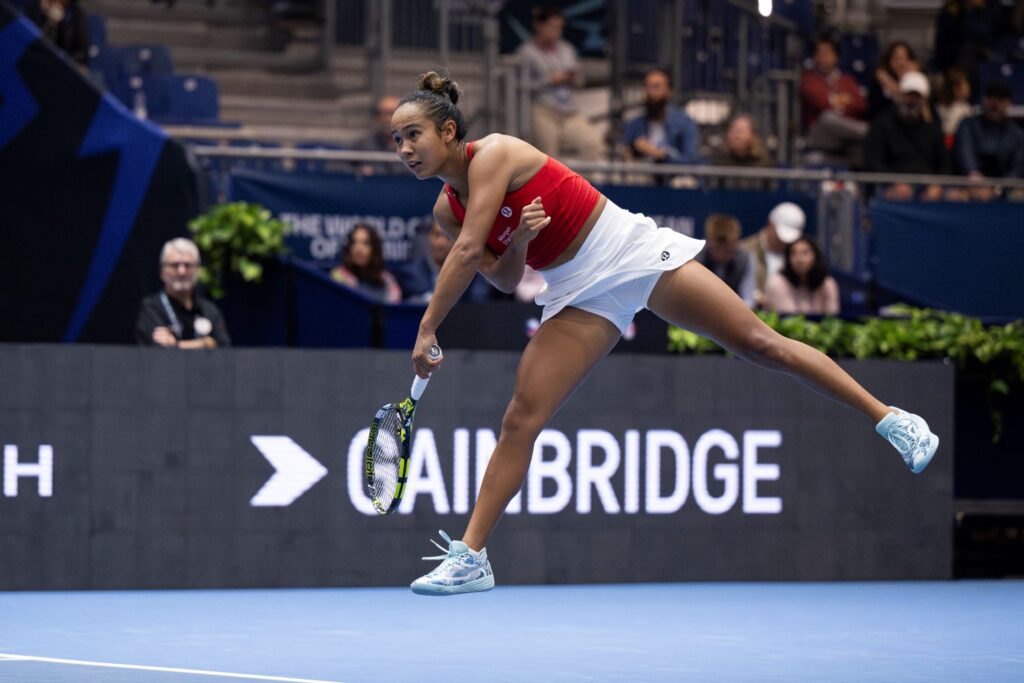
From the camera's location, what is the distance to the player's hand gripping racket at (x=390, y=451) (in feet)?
19.2

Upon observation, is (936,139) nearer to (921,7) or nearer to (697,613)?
(921,7)

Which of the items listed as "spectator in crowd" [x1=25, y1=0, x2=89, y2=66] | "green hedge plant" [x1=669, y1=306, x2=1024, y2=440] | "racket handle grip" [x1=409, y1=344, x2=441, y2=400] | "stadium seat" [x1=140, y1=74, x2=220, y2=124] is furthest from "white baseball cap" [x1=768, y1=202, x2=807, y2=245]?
"racket handle grip" [x1=409, y1=344, x2=441, y2=400]

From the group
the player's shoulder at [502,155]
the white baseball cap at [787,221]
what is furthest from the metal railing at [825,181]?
the player's shoulder at [502,155]

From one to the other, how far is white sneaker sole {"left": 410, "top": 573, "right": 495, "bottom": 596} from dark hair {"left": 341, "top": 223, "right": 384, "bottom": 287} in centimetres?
553

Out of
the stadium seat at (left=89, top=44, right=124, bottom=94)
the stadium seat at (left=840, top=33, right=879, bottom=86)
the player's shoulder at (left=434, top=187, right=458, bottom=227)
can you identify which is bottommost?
the player's shoulder at (left=434, top=187, right=458, bottom=227)

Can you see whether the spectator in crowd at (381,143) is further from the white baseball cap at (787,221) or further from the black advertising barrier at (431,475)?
the black advertising barrier at (431,475)

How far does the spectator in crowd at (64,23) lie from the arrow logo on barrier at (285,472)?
5.24 m

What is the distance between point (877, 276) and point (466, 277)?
26.1ft

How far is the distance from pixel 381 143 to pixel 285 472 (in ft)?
16.2

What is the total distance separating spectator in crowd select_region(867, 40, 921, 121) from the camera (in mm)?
16078

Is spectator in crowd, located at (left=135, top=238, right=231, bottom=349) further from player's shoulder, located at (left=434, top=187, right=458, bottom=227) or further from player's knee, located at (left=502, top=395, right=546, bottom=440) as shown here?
player's knee, located at (left=502, top=395, right=546, bottom=440)

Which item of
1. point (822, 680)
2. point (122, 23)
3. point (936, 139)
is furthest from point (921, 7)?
point (822, 680)

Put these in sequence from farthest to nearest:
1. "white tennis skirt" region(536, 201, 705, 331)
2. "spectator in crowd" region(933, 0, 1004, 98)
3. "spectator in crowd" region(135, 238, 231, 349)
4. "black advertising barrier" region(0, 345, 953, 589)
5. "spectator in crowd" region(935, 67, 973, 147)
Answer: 1. "spectator in crowd" region(933, 0, 1004, 98)
2. "spectator in crowd" region(935, 67, 973, 147)
3. "spectator in crowd" region(135, 238, 231, 349)
4. "black advertising barrier" region(0, 345, 953, 589)
5. "white tennis skirt" region(536, 201, 705, 331)

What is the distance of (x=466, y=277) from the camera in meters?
5.79
